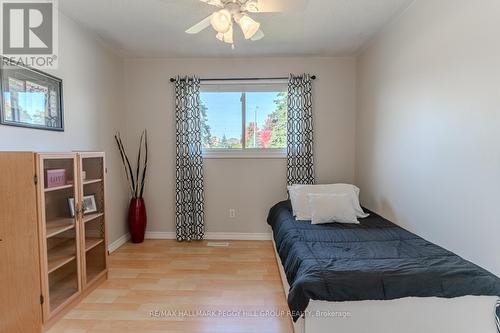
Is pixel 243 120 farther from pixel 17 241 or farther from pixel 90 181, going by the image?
pixel 17 241

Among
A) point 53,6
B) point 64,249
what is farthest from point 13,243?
point 53,6

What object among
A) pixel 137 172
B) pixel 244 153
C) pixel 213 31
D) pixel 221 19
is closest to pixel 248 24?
pixel 221 19

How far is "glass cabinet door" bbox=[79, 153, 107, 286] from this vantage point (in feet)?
8.15

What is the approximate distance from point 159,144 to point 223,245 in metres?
1.61

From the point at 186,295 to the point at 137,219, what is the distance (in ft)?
5.45

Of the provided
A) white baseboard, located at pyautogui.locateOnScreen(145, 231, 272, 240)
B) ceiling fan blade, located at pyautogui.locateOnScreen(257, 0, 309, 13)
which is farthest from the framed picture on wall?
Result: white baseboard, located at pyautogui.locateOnScreen(145, 231, 272, 240)

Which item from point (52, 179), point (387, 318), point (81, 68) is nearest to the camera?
point (387, 318)

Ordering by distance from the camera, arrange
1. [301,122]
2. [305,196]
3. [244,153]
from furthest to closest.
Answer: [244,153] → [301,122] → [305,196]

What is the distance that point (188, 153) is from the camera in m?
3.88

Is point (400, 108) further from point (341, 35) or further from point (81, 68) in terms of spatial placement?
point (81, 68)

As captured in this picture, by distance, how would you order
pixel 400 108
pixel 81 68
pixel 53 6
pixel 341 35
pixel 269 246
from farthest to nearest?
pixel 269 246
pixel 341 35
pixel 81 68
pixel 400 108
pixel 53 6

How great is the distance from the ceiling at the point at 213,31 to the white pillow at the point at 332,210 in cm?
175

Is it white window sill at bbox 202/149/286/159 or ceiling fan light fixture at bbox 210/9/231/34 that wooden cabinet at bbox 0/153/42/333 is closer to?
ceiling fan light fixture at bbox 210/9/231/34

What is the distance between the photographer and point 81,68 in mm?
2992
